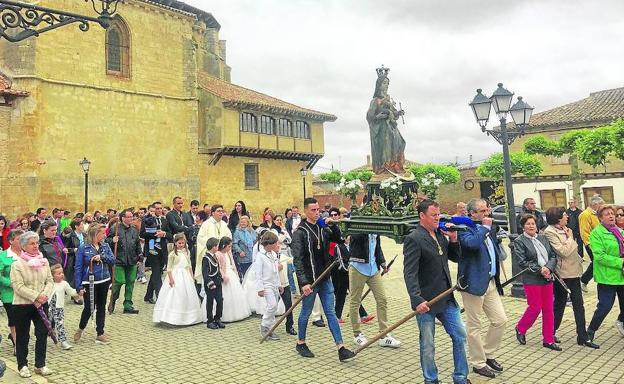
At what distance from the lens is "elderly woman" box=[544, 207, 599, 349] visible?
6297mm

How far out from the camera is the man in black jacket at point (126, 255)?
8.98 m

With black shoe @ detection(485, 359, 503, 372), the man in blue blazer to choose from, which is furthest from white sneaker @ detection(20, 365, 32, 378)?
black shoe @ detection(485, 359, 503, 372)

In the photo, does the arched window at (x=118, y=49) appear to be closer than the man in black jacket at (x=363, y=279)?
No

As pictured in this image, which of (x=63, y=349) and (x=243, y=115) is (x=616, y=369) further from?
(x=243, y=115)

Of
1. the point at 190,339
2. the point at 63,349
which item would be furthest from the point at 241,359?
the point at 63,349

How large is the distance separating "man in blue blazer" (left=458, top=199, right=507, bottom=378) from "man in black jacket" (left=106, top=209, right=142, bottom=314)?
630cm

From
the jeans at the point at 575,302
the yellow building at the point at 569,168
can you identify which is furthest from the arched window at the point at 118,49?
the yellow building at the point at 569,168

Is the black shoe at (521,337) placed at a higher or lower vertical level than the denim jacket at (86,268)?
lower

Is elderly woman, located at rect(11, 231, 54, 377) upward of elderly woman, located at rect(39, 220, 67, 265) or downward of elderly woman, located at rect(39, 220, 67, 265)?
downward

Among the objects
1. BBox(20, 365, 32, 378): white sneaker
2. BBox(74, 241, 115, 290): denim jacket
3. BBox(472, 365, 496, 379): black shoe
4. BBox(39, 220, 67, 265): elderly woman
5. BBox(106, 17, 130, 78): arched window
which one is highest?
BBox(106, 17, 130, 78): arched window

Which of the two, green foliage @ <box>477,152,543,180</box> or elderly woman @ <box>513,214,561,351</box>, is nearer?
elderly woman @ <box>513,214,561,351</box>

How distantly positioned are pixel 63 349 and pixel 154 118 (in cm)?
2013

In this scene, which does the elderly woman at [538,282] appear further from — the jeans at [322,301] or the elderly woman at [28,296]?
the elderly woman at [28,296]

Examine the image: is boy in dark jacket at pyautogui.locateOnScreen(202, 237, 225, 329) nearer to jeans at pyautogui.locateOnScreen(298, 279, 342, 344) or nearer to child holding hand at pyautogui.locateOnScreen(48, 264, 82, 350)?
child holding hand at pyautogui.locateOnScreen(48, 264, 82, 350)
